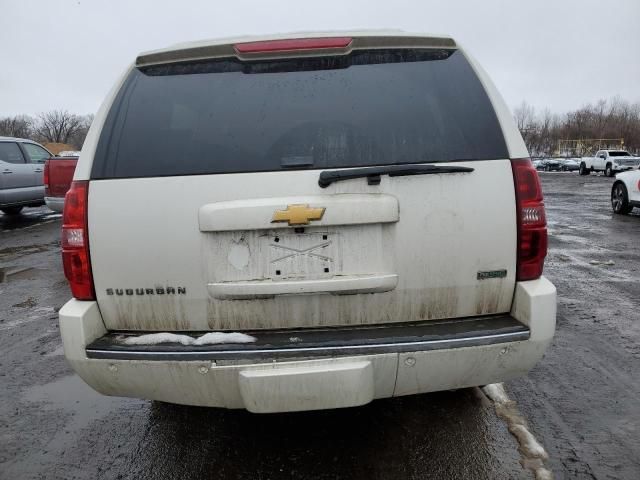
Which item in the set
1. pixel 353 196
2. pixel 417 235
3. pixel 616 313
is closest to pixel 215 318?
pixel 353 196

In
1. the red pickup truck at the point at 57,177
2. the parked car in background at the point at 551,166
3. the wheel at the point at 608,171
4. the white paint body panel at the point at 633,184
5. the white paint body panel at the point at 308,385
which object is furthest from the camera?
the parked car in background at the point at 551,166

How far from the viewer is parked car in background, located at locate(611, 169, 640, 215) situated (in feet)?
39.0

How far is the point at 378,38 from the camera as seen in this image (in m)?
2.31

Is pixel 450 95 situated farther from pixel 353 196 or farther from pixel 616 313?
pixel 616 313

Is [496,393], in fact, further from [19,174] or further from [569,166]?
[569,166]

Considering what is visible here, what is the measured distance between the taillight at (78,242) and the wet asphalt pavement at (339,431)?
100 cm

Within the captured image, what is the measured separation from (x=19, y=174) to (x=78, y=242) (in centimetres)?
1133

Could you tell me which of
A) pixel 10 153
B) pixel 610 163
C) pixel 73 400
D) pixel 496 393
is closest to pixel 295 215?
pixel 496 393

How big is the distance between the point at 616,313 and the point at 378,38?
12.8 ft

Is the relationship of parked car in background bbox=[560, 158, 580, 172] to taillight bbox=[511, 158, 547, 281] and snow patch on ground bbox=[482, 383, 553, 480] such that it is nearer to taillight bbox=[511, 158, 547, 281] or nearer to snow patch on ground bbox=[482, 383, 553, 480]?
snow patch on ground bbox=[482, 383, 553, 480]

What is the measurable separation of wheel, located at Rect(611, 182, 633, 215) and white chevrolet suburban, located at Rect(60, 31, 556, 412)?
1212cm

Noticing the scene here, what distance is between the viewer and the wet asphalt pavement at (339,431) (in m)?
2.42

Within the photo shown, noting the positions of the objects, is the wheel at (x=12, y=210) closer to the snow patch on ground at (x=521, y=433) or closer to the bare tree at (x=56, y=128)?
the snow patch on ground at (x=521, y=433)

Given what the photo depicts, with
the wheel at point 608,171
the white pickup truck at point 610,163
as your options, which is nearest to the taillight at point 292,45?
the white pickup truck at point 610,163
